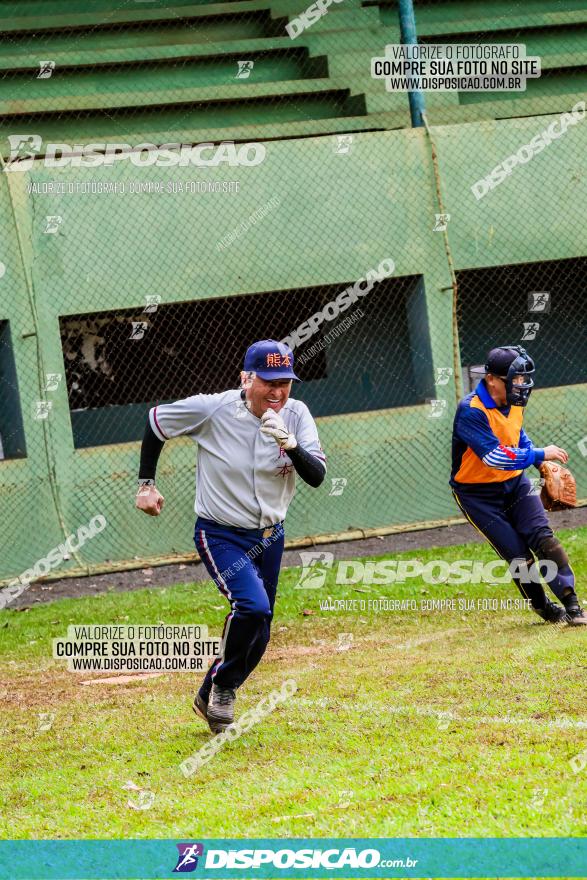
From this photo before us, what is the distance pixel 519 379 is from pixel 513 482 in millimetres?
882

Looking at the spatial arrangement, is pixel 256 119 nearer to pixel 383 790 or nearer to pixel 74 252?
pixel 74 252

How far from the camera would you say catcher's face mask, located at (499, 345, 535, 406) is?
903 centimetres

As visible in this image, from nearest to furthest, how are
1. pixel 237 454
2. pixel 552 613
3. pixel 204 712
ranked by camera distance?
pixel 237 454, pixel 204 712, pixel 552 613

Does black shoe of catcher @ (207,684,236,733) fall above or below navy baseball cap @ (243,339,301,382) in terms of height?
below

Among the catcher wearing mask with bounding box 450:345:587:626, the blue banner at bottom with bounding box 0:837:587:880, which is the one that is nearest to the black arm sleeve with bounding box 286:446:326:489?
the blue banner at bottom with bounding box 0:837:587:880

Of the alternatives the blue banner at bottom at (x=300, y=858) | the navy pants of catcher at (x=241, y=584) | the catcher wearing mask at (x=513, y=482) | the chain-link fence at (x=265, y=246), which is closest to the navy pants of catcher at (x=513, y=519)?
the catcher wearing mask at (x=513, y=482)

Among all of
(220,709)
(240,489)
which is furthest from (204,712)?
(240,489)

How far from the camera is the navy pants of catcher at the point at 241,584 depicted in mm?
6883

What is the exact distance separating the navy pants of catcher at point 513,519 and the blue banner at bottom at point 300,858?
4686 millimetres

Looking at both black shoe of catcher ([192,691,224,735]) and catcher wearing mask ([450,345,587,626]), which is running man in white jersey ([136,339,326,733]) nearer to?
black shoe of catcher ([192,691,224,735])

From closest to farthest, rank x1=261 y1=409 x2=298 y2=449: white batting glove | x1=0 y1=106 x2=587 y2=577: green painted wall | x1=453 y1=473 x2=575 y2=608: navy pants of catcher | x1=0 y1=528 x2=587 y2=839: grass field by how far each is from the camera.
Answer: x1=0 y1=528 x2=587 y2=839: grass field → x1=261 y1=409 x2=298 y2=449: white batting glove → x1=453 y1=473 x2=575 y2=608: navy pants of catcher → x1=0 y1=106 x2=587 y2=577: green painted wall

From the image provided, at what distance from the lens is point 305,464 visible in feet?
21.8

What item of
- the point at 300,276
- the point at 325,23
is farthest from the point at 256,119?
the point at 300,276

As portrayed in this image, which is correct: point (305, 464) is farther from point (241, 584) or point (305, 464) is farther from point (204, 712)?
point (204, 712)
